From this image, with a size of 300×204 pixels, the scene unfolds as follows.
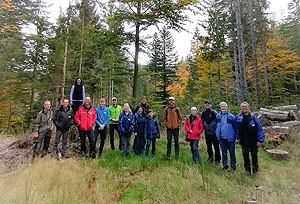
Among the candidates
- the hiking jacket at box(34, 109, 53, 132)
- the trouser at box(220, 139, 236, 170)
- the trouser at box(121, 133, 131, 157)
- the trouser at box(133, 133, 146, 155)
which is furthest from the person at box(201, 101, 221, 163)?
the hiking jacket at box(34, 109, 53, 132)

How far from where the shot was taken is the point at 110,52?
1284 centimetres

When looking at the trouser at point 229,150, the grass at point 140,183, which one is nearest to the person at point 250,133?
the trouser at point 229,150

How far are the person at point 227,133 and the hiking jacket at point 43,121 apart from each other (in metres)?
5.64

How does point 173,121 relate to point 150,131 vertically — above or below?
above

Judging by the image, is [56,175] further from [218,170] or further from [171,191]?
[218,170]

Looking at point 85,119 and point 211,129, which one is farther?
point 85,119

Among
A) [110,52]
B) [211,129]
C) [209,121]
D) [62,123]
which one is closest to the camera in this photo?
[211,129]

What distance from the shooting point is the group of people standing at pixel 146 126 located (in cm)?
514

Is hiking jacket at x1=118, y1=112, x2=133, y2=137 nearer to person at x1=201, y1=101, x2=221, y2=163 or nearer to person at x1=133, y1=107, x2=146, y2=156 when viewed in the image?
person at x1=133, y1=107, x2=146, y2=156

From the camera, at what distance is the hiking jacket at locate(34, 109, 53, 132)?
5961mm

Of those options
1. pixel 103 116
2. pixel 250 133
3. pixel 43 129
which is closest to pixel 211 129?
pixel 250 133

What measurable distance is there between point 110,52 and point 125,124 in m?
7.94

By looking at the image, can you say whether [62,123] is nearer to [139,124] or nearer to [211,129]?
[139,124]

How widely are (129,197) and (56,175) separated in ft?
6.51
